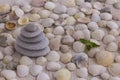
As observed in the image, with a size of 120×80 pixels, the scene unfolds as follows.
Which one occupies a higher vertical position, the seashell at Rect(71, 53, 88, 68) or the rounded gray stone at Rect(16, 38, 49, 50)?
the rounded gray stone at Rect(16, 38, 49, 50)

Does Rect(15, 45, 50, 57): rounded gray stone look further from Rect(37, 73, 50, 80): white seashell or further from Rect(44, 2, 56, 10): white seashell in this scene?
Rect(44, 2, 56, 10): white seashell

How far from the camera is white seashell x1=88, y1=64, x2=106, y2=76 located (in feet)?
1.89

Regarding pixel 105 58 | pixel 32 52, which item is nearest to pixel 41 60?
pixel 32 52

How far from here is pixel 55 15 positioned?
703mm

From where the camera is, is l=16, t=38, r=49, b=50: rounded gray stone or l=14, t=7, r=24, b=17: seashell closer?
l=16, t=38, r=49, b=50: rounded gray stone

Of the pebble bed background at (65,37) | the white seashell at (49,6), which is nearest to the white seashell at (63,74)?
the pebble bed background at (65,37)

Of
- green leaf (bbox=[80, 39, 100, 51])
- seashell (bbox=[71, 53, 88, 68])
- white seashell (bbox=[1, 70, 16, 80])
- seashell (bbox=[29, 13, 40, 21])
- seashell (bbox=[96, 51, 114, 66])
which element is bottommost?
white seashell (bbox=[1, 70, 16, 80])

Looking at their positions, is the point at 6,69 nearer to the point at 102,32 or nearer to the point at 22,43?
the point at 22,43

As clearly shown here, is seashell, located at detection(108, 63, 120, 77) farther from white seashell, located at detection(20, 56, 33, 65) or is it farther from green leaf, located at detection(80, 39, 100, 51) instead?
white seashell, located at detection(20, 56, 33, 65)

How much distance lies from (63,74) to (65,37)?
0.11 m

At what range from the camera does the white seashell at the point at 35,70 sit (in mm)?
573

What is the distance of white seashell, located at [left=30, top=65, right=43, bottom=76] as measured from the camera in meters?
0.57

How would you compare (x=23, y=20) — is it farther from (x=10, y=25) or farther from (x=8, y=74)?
(x=8, y=74)

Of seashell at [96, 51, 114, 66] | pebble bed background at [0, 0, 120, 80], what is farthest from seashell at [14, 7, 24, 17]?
seashell at [96, 51, 114, 66]
